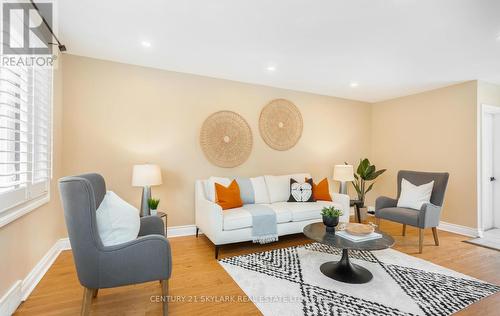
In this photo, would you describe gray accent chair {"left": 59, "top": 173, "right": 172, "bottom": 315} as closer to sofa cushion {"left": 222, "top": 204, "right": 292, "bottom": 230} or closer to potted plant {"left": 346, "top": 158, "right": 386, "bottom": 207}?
sofa cushion {"left": 222, "top": 204, "right": 292, "bottom": 230}

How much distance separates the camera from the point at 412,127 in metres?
4.67

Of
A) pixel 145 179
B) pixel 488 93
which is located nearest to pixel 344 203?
pixel 145 179

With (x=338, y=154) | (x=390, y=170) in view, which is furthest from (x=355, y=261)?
(x=390, y=170)

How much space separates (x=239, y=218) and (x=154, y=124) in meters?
1.84

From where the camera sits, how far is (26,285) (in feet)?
6.79

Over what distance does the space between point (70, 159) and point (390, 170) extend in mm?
5604

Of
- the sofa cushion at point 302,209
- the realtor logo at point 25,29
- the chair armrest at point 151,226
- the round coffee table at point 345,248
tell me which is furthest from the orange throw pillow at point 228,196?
the realtor logo at point 25,29

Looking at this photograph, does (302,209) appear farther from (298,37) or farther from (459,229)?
(459,229)

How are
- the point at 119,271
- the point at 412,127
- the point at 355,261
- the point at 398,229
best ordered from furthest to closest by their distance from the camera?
the point at 412,127
the point at 398,229
the point at 355,261
the point at 119,271

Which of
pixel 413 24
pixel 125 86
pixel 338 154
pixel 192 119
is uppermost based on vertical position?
pixel 413 24

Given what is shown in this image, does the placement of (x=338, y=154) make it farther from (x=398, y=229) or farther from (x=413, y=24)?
(x=413, y=24)

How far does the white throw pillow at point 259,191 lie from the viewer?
3727 millimetres

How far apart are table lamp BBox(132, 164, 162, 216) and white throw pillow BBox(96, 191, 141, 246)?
1013mm

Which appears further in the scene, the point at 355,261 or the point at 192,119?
the point at 192,119
